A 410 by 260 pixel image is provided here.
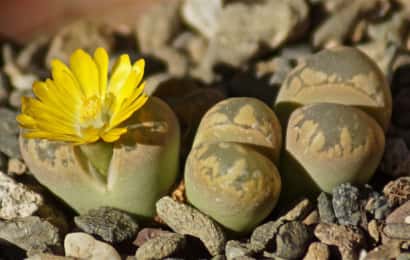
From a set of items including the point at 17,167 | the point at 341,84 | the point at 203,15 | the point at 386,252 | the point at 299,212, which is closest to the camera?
the point at 386,252

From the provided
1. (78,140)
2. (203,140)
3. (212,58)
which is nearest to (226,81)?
(212,58)

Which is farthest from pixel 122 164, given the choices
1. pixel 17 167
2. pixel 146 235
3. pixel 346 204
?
pixel 346 204

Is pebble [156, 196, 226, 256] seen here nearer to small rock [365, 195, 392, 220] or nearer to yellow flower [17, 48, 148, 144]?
yellow flower [17, 48, 148, 144]

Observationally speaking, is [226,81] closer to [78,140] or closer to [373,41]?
[373,41]

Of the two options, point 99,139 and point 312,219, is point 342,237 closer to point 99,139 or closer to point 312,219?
point 312,219

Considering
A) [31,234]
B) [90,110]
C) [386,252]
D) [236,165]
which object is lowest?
[386,252]

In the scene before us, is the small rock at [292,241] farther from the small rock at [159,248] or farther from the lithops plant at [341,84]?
the lithops plant at [341,84]
